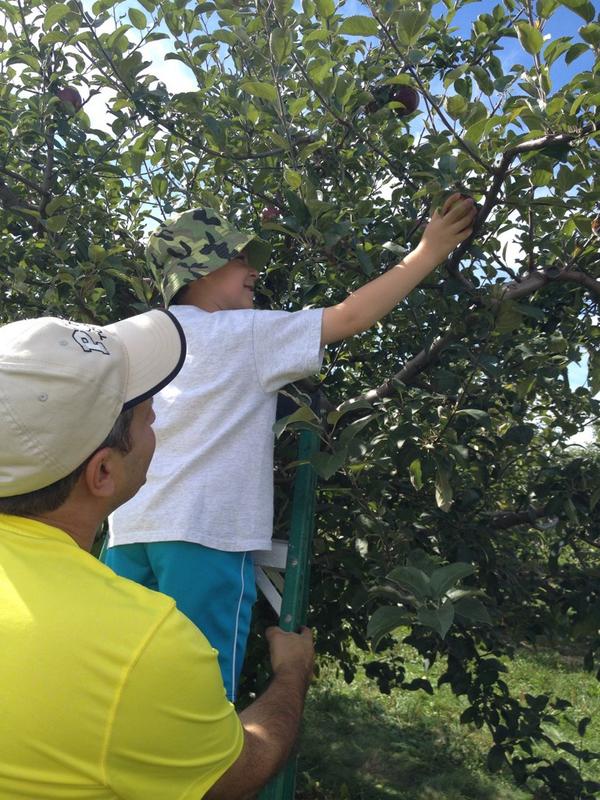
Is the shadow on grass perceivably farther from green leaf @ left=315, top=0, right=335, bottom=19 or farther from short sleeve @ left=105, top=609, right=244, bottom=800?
green leaf @ left=315, top=0, right=335, bottom=19

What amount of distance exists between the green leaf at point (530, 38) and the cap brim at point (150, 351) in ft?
2.63

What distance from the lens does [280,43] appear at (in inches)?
69.6

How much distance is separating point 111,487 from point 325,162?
141cm

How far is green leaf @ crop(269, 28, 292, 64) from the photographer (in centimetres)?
175

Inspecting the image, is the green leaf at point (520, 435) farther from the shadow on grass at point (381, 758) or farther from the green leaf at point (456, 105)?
the shadow on grass at point (381, 758)

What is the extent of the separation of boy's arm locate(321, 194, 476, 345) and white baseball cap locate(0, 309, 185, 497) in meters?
0.54

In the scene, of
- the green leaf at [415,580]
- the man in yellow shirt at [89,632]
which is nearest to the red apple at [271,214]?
the man in yellow shirt at [89,632]

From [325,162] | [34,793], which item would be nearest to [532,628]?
[325,162]

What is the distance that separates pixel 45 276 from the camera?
240cm

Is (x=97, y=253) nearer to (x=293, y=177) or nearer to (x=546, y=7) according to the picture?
(x=293, y=177)

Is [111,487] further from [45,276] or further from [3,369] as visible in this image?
[45,276]

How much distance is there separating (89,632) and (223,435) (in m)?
0.73

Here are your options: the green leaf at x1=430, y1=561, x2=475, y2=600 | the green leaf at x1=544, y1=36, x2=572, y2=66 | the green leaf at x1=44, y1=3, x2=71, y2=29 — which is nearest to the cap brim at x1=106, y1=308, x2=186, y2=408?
the green leaf at x1=430, y1=561, x2=475, y2=600

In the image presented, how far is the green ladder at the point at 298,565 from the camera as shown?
60.8 inches
